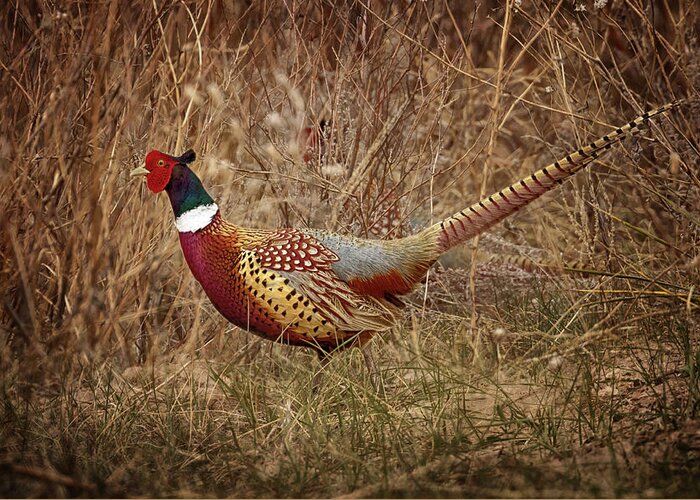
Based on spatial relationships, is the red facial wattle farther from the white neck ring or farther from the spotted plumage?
the white neck ring

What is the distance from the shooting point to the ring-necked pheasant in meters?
3.41

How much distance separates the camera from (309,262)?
137 inches

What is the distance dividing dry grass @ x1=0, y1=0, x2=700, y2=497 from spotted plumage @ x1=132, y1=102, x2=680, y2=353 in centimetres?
17

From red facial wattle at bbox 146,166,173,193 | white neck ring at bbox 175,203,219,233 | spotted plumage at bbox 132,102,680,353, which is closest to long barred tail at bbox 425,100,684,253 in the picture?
spotted plumage at bbox 132,102,680,353

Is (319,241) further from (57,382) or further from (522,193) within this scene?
(57,382)

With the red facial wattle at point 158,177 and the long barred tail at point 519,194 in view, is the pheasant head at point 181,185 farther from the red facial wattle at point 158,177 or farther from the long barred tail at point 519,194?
the long barred tail at point 519,194

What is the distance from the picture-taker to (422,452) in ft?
9.96

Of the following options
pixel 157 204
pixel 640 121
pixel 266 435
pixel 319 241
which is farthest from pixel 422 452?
pixel 157 204

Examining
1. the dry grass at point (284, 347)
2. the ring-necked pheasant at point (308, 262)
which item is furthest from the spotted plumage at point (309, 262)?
the dry grass at point (284, 347)

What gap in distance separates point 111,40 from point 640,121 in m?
1.92

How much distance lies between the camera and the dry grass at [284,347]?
2992mm

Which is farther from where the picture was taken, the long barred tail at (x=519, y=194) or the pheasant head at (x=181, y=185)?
the pheasant head at (x=181, y=185)

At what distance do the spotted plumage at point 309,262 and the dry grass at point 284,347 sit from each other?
0.56 ft

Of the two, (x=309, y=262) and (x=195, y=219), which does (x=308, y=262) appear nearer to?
(x=309, y=262)
